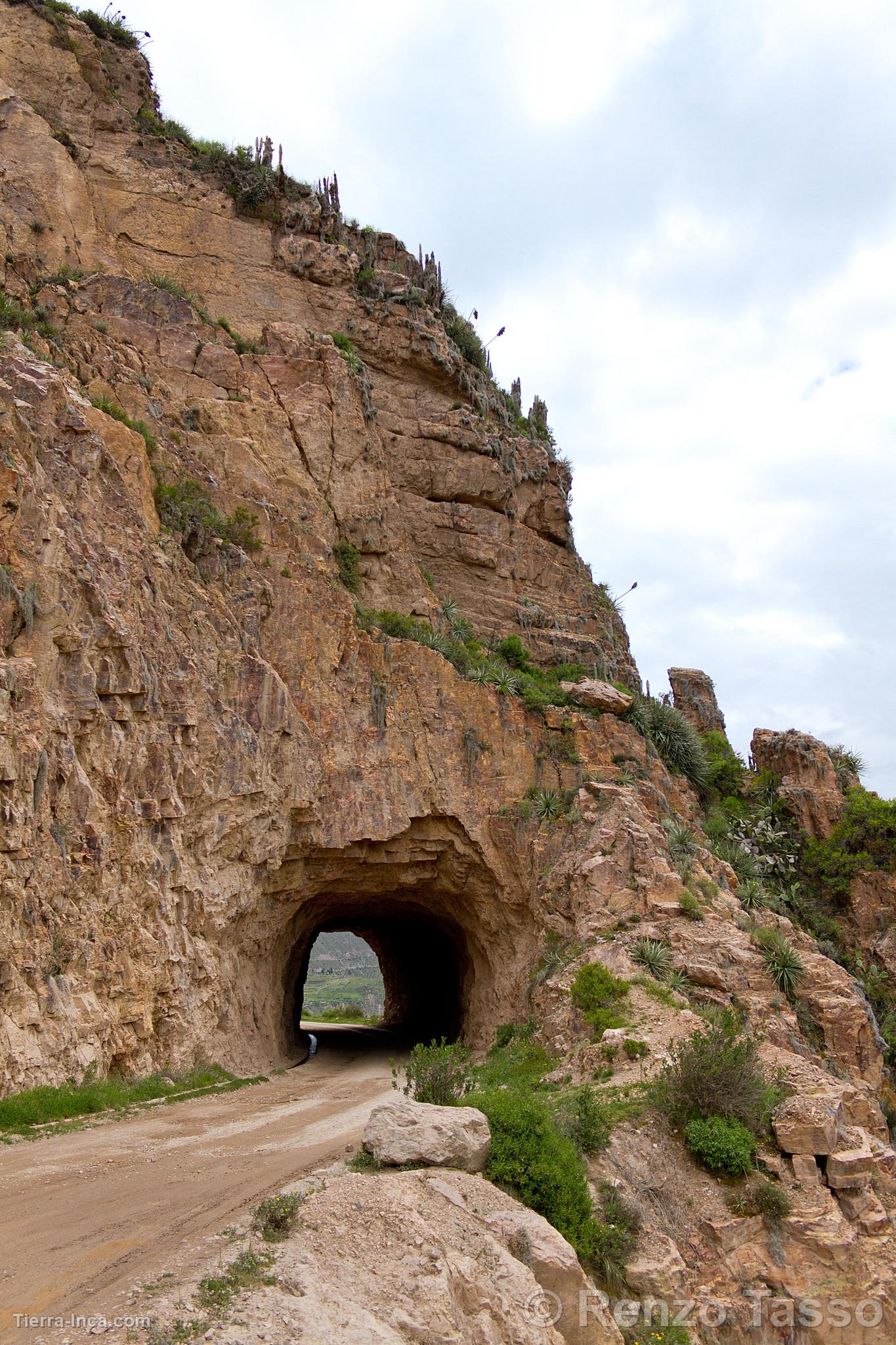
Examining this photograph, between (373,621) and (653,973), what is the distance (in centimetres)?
1233

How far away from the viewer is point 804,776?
32375 millimetres

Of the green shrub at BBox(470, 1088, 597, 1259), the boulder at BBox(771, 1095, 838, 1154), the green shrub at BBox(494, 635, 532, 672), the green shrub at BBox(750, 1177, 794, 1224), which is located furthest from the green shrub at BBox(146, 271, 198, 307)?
the green shrub at BBox(750, 1177, 794, 1224)

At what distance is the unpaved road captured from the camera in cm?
705

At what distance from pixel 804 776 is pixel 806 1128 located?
21007mm

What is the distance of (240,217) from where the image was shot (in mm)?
30250

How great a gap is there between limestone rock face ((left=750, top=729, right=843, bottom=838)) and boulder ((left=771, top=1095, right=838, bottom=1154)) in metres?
19.0

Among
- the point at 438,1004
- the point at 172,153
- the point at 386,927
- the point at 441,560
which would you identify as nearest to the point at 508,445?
the point at 441,560

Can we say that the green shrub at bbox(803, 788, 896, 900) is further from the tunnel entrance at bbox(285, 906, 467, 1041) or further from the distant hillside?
the distant hillside

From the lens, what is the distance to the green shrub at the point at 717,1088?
44.0ft

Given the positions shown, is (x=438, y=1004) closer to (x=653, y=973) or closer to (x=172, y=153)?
(x=653, y=973)

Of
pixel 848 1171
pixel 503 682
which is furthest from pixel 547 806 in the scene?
pixel 848 1171

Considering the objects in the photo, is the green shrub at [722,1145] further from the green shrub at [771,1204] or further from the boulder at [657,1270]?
the boulder at [657,1270]

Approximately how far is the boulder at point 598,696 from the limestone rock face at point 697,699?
41.1 ft

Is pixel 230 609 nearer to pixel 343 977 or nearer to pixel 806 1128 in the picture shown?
pixel 806 1128
